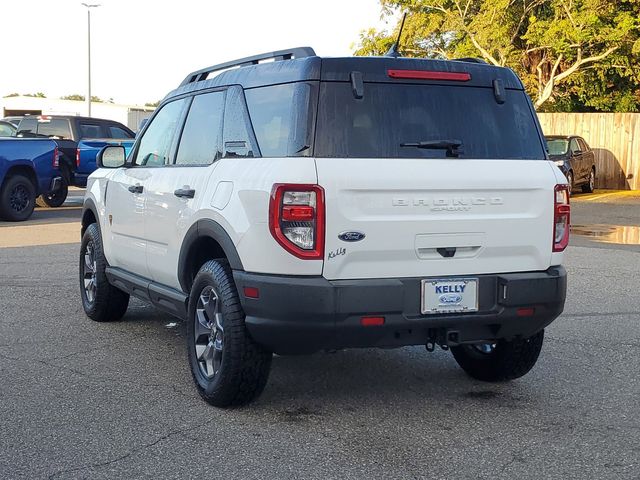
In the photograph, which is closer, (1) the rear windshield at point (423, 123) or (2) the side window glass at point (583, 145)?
(1) the rear windshield at point (423, 123)

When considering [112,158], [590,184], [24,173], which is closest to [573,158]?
[590,184]

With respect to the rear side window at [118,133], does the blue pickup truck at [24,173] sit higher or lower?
lower

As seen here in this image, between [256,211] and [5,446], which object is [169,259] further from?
[5,446]

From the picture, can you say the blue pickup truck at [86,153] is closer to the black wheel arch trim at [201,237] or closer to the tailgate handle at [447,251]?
the black wheel arch trim at [201,237]

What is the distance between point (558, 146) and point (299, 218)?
19560mm

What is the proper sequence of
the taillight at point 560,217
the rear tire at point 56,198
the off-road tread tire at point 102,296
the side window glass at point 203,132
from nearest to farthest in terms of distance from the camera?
1. the taillight at point 560,217
2. the side window glass at point 203,132
3. the off-road tread tire at point 102,296
4. the rear tire at point 56,198

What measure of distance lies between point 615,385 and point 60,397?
11.4 feet

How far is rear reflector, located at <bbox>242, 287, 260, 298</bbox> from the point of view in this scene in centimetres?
484

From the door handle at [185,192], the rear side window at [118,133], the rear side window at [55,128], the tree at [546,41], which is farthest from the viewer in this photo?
the tree at [546,41]

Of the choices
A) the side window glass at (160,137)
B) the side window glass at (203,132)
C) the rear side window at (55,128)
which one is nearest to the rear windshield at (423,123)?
the side window glass at (203,132)

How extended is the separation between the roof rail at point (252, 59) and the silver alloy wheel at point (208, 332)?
1421 millimetres

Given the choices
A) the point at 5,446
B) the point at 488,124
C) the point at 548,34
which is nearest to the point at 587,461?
the point at 488,124

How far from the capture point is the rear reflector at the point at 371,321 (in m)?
4.78

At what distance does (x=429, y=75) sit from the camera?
5230mm
